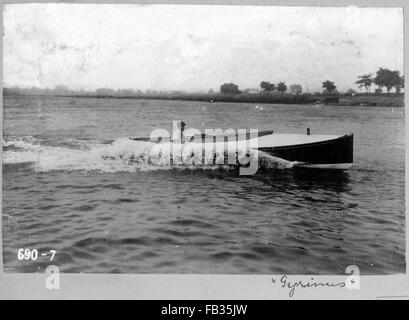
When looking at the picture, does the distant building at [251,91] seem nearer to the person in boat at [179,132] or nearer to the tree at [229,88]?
the tree at [229,88]

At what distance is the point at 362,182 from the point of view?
5.36 metres

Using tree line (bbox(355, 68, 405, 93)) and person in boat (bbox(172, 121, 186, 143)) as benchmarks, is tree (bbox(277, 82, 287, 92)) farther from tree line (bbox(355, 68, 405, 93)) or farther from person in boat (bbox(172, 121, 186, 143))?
person in boat (bbox(172, 121, 186, 143))

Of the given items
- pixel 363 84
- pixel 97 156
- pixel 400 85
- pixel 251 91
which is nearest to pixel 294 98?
pixel 251 91

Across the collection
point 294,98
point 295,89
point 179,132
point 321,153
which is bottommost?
point 321,153

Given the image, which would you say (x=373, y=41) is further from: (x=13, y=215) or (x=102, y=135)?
(x=13, y=215)

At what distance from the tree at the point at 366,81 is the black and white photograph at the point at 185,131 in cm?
2

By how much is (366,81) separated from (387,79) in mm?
227

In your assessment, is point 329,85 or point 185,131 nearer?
point 329,85

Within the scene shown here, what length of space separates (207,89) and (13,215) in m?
2.60

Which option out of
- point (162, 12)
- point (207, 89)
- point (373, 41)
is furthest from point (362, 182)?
point (162, 12)

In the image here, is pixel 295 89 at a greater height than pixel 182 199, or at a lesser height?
greater

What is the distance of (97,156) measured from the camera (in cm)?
541

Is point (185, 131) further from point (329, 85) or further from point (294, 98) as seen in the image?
point (329, 85)

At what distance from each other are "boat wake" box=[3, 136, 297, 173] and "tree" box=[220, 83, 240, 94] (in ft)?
2.56
